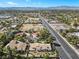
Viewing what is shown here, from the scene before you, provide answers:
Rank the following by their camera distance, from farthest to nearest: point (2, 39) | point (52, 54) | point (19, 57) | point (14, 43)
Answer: point (2, 39), point (14, 43), point (52, 54), point (19, 57)

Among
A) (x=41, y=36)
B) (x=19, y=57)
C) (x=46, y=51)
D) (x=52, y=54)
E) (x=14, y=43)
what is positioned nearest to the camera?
(x=19, y=57)

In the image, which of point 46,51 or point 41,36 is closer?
point 46,51

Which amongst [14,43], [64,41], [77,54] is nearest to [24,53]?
[14,43]

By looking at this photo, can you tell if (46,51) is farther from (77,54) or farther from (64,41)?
(64,41)

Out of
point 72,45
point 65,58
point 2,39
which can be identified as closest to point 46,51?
point 65,58

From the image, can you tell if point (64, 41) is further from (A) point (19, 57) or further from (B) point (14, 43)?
(A) point (19, 57)

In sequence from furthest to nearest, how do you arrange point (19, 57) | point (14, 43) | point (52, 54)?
point (14, 43)
point (52, 54)
point (19, 57)

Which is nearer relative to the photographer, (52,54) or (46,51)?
(52,54)

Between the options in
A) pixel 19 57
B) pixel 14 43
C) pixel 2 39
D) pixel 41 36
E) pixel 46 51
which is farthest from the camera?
pixel 41 36
